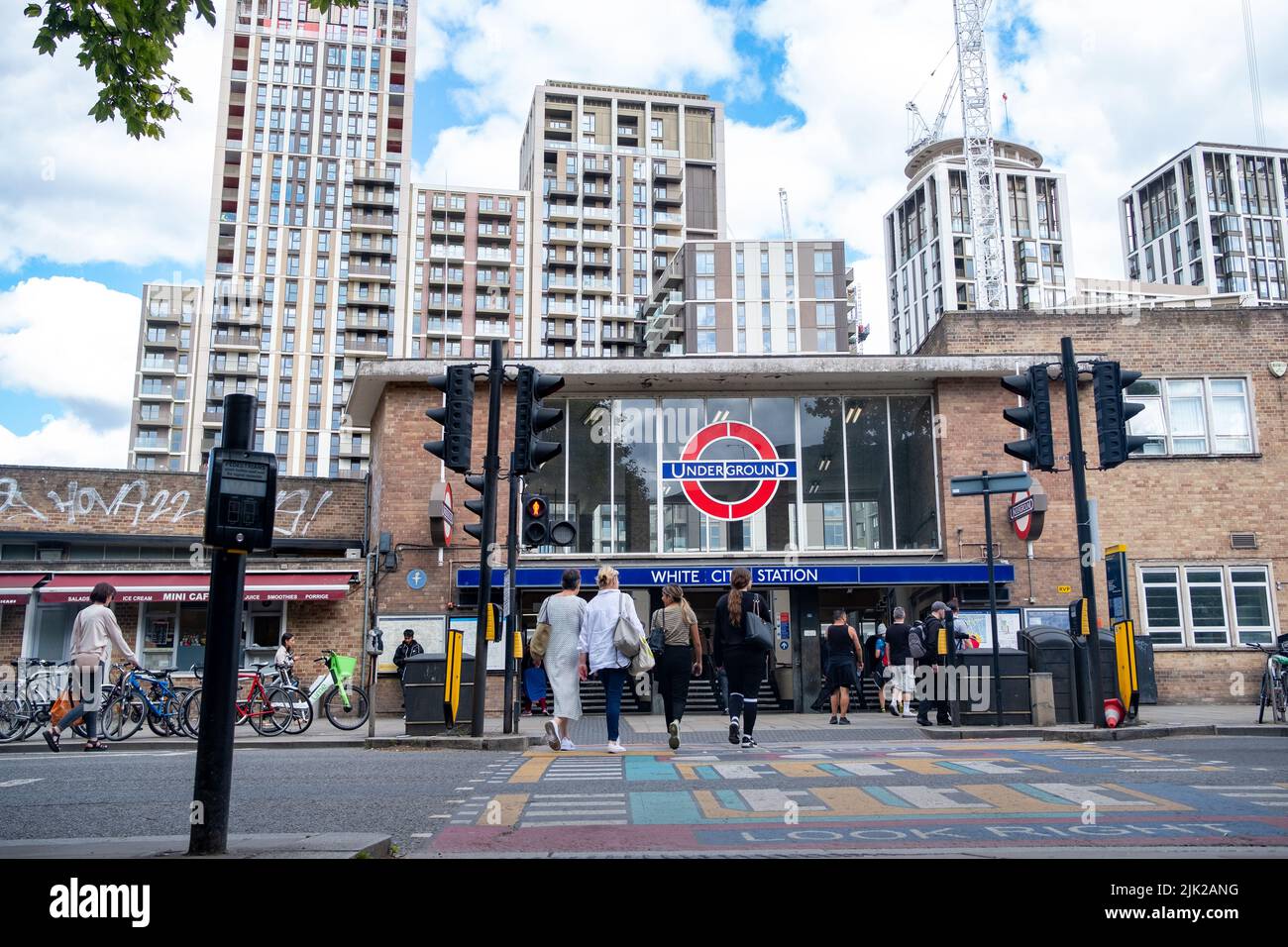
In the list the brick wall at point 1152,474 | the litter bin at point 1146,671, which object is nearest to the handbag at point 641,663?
the brick wall at point 1152,474

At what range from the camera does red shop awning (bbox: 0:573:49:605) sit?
21.9 metres

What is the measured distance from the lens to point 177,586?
2217cm

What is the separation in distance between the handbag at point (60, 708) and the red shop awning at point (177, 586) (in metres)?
8.84

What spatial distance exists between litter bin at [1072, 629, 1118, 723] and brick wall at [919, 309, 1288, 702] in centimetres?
687

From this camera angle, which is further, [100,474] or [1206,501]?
[100,474]

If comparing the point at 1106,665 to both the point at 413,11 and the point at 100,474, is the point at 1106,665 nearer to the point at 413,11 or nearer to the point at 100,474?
the point at 100,474

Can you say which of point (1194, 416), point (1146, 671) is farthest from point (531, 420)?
point (1194, 416)

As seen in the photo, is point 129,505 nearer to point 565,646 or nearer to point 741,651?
point 565,646

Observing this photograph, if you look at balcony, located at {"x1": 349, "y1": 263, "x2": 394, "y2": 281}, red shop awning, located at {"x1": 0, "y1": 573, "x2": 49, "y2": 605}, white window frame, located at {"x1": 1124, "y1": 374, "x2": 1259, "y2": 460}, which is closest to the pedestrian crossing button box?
red shop awning, located at {"x1": 0, "y1": 573, "x2": 49, "y2": 605}

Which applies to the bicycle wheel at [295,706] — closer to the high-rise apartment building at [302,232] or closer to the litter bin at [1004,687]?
the litter bin at [1004,687]

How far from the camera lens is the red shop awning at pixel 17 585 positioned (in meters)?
21.9

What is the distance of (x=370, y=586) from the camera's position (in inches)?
891
